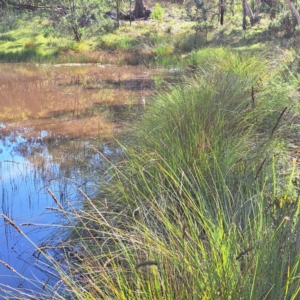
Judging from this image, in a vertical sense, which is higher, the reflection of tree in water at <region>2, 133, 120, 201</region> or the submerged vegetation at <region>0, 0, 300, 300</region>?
the submerged vegetation at <region>0, 0, 300, 300</region>

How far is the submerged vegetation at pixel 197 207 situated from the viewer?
5.40 ft

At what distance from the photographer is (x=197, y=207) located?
200cm

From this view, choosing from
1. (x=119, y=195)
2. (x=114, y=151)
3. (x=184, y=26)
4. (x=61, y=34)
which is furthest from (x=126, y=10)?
(x=119, y=195)

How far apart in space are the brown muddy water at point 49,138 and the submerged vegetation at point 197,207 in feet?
0.49

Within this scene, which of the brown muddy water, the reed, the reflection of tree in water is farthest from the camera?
the reflection of tree in water

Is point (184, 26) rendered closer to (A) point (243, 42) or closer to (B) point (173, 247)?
(A) point (243, 42)

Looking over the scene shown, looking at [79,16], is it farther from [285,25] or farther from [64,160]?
[64,160]

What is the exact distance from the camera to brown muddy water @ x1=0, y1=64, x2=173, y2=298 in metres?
3.38

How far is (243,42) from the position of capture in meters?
16.7

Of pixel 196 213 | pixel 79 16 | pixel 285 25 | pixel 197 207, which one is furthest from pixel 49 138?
pixel 79 16

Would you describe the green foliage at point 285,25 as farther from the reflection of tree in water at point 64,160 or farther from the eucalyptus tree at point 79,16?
the reflection of tree in water at point 64,160

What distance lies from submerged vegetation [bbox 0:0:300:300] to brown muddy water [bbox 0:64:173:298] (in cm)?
15

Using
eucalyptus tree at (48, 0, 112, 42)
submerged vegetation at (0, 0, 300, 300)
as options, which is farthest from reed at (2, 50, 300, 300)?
eucalyptus tree at (48, 0, 112, 42)

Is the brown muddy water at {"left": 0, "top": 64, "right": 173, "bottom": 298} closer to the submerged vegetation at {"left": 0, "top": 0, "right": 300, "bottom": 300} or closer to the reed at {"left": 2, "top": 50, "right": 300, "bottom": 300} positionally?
the submerged vegetation at {"left": 0, "top": 0, "right": 300, "bottom": 300}
